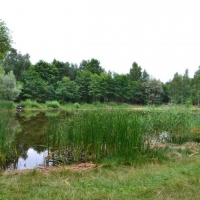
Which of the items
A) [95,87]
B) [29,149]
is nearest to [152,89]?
[95,87]

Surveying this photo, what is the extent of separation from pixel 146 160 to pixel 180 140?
2859 mm

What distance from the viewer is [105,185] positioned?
2.70 metres

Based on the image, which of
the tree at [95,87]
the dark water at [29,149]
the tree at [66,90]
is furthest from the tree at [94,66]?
the dark water at [29,149]

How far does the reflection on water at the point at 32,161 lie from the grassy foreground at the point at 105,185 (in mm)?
1289

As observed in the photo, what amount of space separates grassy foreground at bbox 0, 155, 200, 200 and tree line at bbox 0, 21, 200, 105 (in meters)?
20.7

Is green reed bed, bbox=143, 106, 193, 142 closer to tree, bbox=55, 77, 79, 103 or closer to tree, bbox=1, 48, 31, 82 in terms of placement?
tree, bbox=55, 77, 79, 103

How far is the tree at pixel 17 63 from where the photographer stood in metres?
38.7

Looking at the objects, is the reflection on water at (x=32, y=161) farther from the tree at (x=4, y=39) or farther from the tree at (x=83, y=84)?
the tree at (x=83, y=84)

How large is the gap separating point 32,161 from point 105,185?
8.88 feet

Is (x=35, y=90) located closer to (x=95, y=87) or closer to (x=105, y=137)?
(x=95, y=87)

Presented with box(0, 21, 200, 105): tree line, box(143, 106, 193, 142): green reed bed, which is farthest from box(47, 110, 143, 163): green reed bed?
box(0, 21, 200, 105): tree line

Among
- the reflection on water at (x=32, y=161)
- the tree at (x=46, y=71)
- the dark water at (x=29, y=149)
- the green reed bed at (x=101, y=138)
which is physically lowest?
the reflection on water at (x=32, y=161)

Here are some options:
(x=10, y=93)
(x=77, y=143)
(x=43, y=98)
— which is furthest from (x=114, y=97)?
(x=77, y=143)

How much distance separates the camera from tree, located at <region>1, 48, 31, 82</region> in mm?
38741
